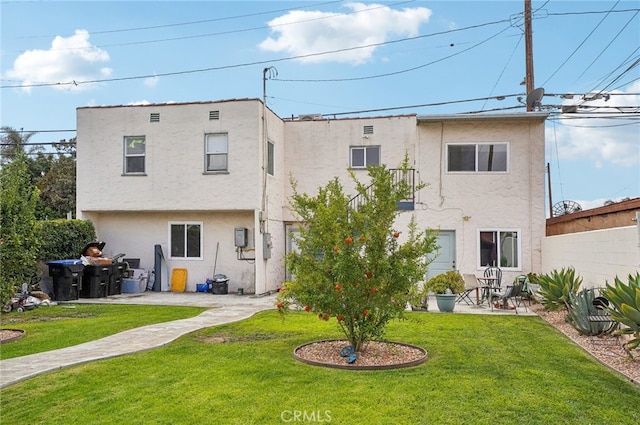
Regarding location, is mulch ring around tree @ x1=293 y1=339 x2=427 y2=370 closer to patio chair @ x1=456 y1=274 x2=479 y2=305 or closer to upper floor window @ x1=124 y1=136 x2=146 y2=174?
patio chair @ x1=456 y1=274 x2=479 y2=305

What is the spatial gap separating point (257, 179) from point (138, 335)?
7.64 meters

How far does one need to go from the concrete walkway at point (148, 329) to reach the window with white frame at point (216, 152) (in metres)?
4.05

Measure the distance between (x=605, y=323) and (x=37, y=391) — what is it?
8658 millimetres

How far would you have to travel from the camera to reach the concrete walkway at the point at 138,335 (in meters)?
7.06

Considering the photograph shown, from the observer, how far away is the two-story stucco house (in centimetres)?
1639

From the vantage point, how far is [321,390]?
5.84 metres

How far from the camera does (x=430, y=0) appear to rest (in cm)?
1684

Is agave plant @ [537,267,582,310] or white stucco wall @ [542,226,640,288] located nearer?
white stucco wall @ [542,226,640,288]

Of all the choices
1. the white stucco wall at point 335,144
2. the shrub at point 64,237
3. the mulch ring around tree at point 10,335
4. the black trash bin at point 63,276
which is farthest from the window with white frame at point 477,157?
the mulch ring around tree at point 10,335

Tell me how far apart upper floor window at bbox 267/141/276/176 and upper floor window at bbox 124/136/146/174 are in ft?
13.3

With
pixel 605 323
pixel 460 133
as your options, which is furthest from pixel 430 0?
pixel 605 323

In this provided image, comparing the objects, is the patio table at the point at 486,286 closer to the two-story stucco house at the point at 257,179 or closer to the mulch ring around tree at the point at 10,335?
the two-story stucco house at the point at 257,179

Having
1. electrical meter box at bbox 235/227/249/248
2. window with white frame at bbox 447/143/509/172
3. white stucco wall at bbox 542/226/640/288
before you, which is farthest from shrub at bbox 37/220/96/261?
white stucco wall at bbox 542/226/640/288

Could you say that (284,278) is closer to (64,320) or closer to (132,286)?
(132,286)
